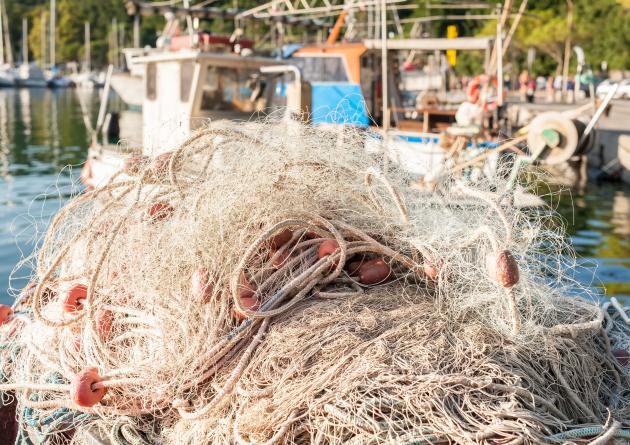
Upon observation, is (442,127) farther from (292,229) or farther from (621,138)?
(292,229)

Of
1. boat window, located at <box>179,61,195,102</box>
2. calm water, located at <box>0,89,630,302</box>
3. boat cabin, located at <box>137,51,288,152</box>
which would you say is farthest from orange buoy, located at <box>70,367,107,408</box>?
boat window, located at <box>179,61,195,102</box>

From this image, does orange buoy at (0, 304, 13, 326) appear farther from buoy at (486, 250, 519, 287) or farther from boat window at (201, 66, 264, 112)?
boat window at (201, 66, 264, 112)

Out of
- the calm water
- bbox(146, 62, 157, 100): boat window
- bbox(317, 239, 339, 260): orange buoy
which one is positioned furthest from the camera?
bbox(146, 62, 157, 100): boat window

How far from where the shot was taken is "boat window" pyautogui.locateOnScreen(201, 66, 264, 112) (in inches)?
453

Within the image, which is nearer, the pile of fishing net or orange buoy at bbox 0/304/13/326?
the pile of fishing net

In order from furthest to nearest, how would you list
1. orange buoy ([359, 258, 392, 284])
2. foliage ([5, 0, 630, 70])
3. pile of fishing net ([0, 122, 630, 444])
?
1. foliage ([5, 0, 630, 70])
2. orange buoy ([359, 258, 392, 284])
3. pile of fishing net ([0, 122, 630, 444])

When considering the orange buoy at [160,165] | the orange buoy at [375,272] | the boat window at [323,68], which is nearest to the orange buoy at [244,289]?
the orange buoy at [375,272]

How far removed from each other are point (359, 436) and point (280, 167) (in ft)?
4.98

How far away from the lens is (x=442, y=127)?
15117mm

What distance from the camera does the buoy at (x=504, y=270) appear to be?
2803mm

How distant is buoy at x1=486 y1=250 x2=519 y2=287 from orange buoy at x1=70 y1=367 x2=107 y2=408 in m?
1.80

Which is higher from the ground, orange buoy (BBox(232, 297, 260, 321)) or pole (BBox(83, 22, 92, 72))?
pole (BBox(83, 22, 92, 72))

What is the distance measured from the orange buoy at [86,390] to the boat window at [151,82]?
9881 millimetres

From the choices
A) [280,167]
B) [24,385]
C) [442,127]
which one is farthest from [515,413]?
[442,127]
